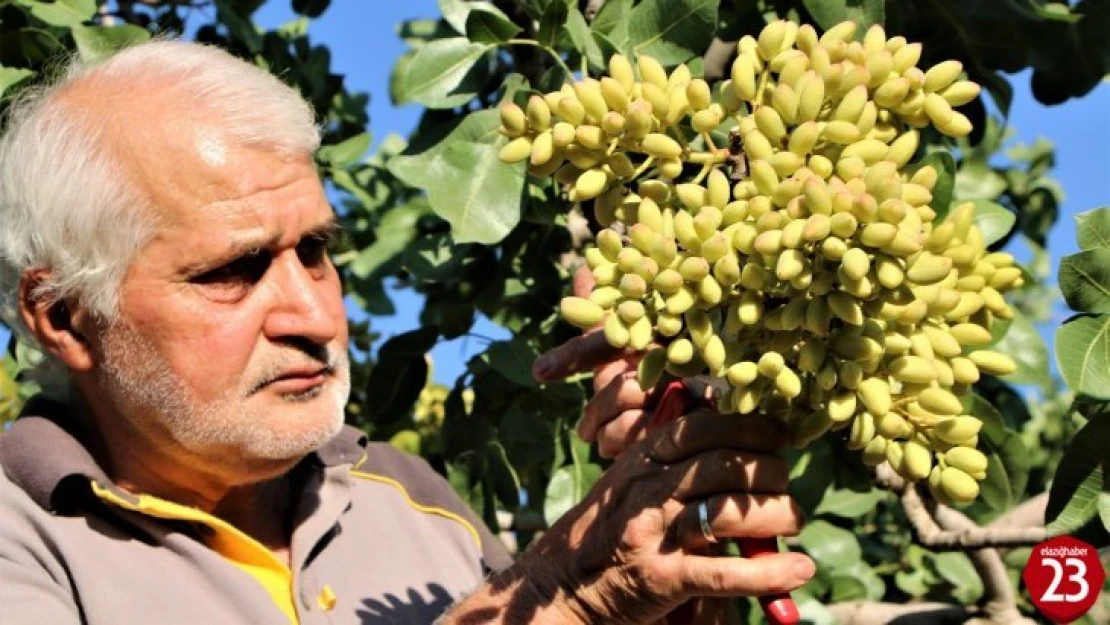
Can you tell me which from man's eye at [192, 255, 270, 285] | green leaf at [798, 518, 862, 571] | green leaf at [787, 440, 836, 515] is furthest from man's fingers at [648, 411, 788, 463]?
green leaf at [798, 518, 862, 571]

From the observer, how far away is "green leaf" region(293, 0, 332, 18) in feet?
10.5

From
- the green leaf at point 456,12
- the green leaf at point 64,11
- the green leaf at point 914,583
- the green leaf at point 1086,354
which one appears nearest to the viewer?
the green leaf at point 1086,354

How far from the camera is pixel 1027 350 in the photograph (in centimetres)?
217

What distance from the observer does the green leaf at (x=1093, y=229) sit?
5.38 feet

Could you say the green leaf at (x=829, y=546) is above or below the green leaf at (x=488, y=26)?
below

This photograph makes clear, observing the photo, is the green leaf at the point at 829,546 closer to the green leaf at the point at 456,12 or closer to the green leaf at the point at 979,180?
the green leaf at the point at 979,180

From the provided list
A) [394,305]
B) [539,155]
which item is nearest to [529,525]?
[394,305]

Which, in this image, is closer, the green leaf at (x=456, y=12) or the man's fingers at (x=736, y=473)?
the man's fingers at (x=736, y=473)

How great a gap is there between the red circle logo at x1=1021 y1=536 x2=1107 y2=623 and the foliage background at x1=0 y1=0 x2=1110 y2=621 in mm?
180

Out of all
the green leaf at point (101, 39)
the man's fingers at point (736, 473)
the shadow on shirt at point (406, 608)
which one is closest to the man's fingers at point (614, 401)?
the man's fingers at point (736, 473)

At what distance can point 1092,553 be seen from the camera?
1.82m

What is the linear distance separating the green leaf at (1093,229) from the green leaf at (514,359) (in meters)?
1.09

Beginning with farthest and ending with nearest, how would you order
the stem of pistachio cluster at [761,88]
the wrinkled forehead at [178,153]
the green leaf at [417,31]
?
the green leaf at [417,31] < the wrinkled forehead at [178,153] < the stem of pistachio cluster at [761,88]

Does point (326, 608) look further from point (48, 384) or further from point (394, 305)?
point (394, 305)
